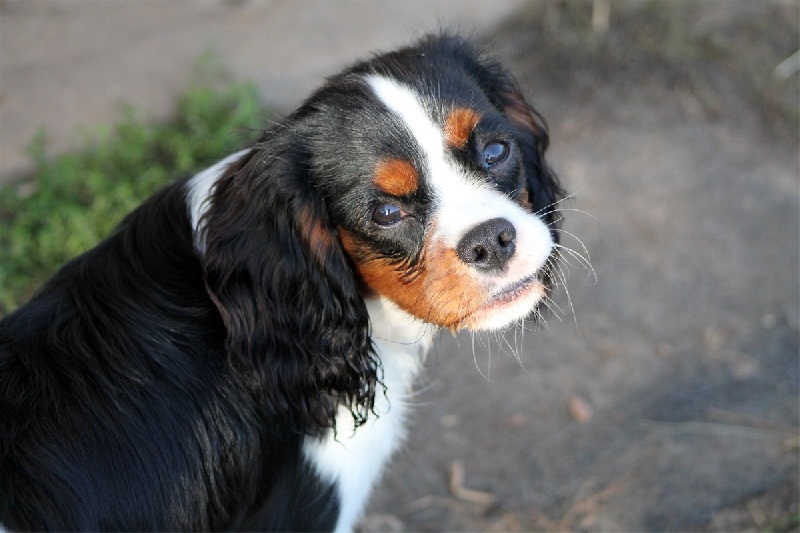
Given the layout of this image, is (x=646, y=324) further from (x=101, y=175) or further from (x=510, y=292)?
(x=101, y=175)

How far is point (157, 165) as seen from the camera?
516cm

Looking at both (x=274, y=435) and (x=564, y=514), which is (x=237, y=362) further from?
(x=564, y=514)

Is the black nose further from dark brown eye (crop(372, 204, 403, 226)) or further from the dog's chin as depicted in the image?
dark brown eye (crop(372, 204, 403, 226))

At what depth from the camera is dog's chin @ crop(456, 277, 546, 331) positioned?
9.02 feet

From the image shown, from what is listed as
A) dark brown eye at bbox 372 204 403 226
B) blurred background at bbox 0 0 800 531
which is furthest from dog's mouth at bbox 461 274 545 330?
blurred background at bbox 0 0 800 531

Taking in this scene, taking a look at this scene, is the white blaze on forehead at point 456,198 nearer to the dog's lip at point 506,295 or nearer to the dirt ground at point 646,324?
the dog's lip at point 506,295

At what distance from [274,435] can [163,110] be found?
3289 millimetres

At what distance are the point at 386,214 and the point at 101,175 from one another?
109 inches

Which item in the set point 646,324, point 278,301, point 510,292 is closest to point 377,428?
point 278,301

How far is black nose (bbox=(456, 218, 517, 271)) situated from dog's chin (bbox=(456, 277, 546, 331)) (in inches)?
4.5

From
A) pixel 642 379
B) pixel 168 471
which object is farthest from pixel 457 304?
pixel 642 379

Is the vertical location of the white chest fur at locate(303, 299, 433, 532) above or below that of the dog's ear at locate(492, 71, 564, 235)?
below

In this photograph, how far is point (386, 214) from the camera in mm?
2773

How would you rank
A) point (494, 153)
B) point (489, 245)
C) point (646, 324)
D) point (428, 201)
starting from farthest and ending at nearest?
point (646, 324) < point (494, 153) < point (428, 201) < point (489, 245)
